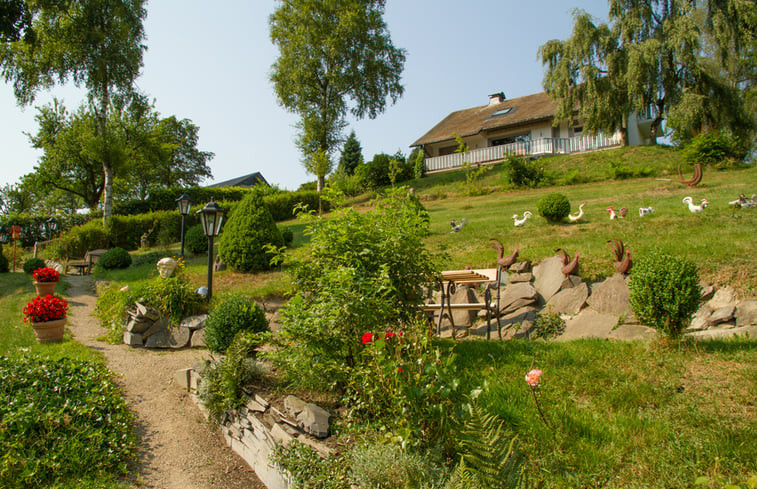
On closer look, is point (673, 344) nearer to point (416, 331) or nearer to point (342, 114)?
point (416, 331)

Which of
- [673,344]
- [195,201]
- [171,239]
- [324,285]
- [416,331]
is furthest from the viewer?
[195,201]

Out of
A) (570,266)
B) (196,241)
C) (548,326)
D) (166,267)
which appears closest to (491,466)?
(548,326)

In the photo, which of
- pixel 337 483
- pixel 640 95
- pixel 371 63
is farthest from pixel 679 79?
pixel 337 483

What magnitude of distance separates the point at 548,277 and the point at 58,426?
246 inches

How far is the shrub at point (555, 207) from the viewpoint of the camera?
30.4ft

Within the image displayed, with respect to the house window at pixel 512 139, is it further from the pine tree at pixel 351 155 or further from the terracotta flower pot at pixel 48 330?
the terracotta flower pot at pixel 48 330

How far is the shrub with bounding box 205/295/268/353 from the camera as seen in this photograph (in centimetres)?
539

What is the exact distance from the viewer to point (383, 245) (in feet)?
14.1

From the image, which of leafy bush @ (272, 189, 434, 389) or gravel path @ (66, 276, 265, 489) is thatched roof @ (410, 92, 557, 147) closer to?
leafy bush @ (272, 189, 434, 389)

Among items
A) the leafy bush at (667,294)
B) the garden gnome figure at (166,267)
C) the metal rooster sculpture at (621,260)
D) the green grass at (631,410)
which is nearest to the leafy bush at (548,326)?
the metal rooster sculpture at (621,260)

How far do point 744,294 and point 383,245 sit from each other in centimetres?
423

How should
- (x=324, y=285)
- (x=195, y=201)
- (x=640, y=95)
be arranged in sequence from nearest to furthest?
(x=324, y=285) < (x=640, y=95) < (x=195, y=201)

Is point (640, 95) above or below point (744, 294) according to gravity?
above

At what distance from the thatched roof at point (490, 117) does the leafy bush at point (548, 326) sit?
2154 centimetres
